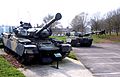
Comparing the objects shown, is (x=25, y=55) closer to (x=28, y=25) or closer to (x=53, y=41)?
(x=53, y=41)

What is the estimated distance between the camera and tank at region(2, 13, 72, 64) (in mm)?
15255

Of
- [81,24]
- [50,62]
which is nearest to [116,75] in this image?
[50,62]

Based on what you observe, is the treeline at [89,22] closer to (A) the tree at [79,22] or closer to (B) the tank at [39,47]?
(A) the tree at [79,22]

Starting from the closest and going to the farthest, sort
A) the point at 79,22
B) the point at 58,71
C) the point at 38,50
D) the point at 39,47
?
the point at 58,71 < the point at 38,50 < the point at 39,47 < the point at 79,22

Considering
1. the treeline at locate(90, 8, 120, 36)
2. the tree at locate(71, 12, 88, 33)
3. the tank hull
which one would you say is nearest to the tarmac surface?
the tank hull

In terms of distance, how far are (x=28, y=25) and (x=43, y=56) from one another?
4474 mm

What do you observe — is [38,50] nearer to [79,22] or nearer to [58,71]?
[58,71]

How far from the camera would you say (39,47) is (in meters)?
16.2

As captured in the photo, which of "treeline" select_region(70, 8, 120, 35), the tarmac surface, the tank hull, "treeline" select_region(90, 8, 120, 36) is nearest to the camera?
the tarmac surface

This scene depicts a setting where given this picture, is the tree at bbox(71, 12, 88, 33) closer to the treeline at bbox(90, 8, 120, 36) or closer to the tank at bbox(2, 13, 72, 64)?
the treeline at bbox(90, 8, 120, 36)

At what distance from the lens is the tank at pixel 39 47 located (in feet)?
50.1

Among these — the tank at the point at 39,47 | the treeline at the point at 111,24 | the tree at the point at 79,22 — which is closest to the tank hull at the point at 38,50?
the tank at the point at 39,47

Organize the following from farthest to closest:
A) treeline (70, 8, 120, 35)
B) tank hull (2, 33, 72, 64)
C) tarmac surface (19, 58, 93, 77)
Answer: treeline (70, 8, 120, 35)
tank hull (2, 33, 72, 64)
tarmac surface (19, 58, 93, 77)

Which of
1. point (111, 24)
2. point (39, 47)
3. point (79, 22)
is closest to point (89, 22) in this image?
point (79, 22)
